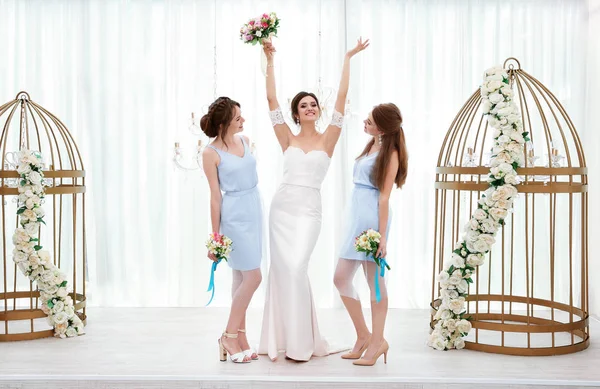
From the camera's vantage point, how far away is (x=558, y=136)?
20.8 ft

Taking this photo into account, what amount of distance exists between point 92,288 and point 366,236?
3655 mm

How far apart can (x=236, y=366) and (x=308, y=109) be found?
1785 millimetres

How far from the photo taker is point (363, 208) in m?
4.29

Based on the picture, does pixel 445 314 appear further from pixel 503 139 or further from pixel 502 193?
pixel 503 139

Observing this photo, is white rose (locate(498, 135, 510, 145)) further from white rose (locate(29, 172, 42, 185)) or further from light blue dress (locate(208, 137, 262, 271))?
white rose (locate(29, 172, 42, 185))

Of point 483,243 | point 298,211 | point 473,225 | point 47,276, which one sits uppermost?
point 298,211

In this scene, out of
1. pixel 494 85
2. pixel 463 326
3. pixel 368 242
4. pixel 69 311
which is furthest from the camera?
pixel 69 311

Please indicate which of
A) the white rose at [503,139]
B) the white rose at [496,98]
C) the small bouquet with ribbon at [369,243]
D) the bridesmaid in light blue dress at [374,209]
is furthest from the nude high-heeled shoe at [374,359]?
the white rose at [496,98]

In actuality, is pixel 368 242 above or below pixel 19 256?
above

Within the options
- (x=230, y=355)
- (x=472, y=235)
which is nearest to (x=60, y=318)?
(x=230, y=355)

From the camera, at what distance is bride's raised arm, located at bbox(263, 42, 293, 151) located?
14.0 ft

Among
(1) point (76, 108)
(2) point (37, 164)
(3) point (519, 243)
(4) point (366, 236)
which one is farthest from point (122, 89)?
(3) point (519, 243)

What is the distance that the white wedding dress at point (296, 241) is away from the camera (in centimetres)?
426

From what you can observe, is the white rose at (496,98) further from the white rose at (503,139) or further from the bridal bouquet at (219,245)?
the bridal bouquet at (219,245)
